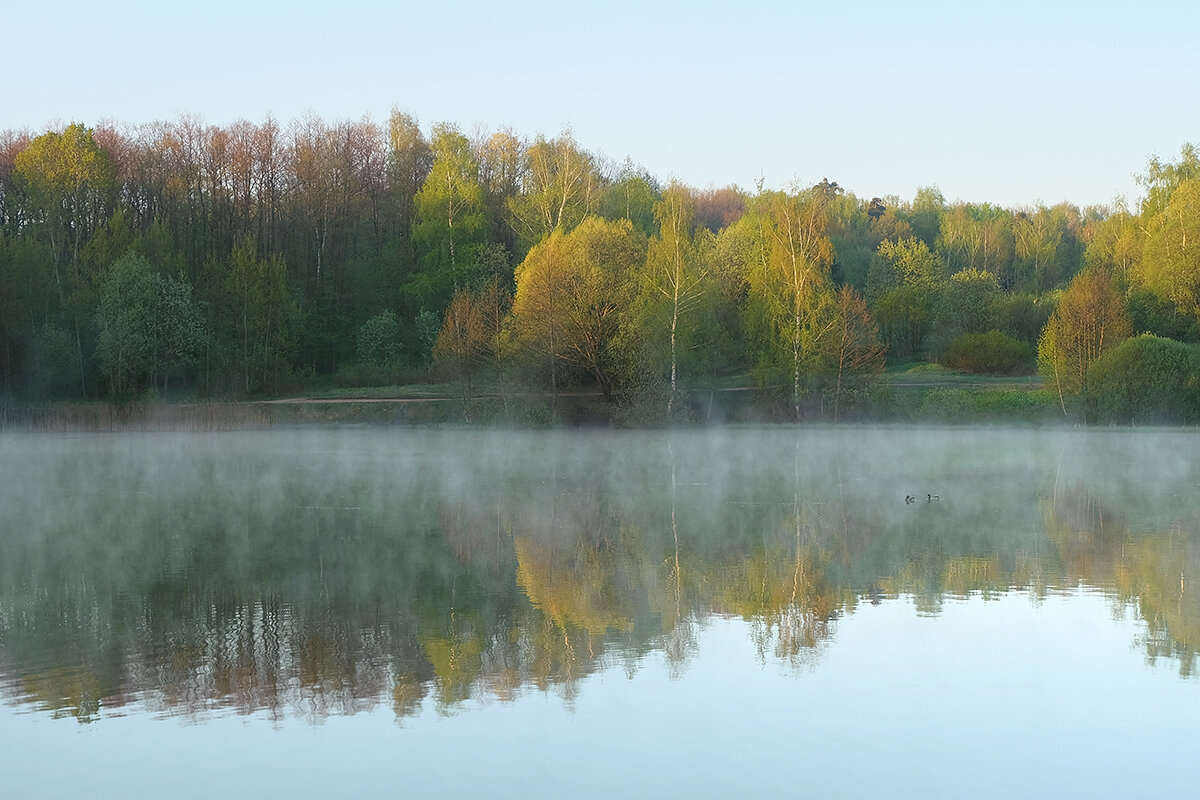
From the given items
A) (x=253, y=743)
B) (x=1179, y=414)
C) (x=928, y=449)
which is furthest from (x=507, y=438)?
(x=253, y=743)

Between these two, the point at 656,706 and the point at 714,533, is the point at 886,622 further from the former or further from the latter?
the point at 714,533

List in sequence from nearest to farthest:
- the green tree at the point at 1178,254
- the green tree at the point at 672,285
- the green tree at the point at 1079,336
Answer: the green tree at the point at 1079,336 < the green tree at the point at 672,285 < the green tree at the point at 1178,254

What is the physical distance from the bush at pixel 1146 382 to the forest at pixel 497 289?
8 cm

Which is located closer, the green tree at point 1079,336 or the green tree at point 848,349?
the green tree at point 1079,336

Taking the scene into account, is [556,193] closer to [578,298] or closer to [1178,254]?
[578,298]

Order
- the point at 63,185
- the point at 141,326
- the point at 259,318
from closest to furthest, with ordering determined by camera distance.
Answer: the point at 141,326, the point at 259,318, the point at 63,185

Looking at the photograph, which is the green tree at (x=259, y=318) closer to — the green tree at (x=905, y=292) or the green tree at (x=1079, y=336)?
the green tree at (x=905, y=292)

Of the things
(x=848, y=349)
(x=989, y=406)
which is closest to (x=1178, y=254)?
(x=989, y=406)

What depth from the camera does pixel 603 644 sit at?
1127 centimetres

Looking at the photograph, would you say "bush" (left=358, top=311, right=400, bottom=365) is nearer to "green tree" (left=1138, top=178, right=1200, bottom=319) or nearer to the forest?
the forest

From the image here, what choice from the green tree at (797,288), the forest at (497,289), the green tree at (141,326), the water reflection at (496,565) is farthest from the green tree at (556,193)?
the water reflection at (496,565)

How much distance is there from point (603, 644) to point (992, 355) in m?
53.1

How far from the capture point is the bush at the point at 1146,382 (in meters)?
47.1

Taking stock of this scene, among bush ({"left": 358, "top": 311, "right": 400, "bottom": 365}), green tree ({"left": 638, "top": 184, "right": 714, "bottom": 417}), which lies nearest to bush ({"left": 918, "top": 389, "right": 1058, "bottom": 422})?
green tree ({"left": 638, "top": 184, "right": 714, "bottom": 417})
